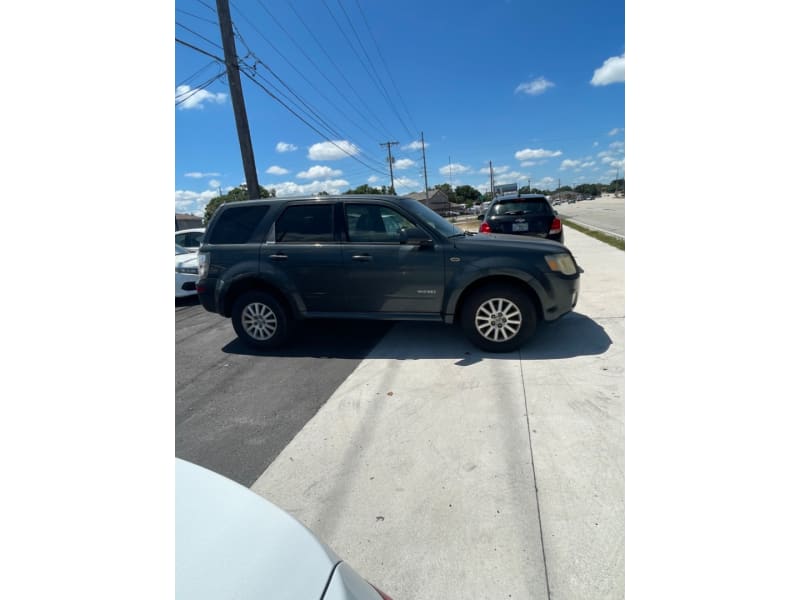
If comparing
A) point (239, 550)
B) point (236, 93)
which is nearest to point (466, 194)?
point (236, 93)

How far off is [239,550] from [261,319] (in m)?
3.99

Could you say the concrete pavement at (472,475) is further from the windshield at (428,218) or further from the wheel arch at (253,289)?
the windshield at (428,218)

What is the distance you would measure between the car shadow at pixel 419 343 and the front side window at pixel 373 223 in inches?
47.0

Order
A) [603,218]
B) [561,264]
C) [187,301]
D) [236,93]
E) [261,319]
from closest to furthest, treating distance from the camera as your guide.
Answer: [561,264] → [261,319] → [187,301] → [236,93] → [603,218]

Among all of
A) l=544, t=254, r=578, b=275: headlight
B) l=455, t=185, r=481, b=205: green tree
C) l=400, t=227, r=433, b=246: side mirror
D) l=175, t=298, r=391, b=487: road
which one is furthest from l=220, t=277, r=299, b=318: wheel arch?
l=455, t=185, r=481, b=205: green tree

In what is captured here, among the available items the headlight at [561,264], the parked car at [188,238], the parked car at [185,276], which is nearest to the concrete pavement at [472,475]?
the headlight at [561,264]

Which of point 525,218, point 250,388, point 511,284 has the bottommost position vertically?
point 250,388

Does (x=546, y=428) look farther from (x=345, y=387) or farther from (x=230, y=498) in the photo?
(x=230, y=498)

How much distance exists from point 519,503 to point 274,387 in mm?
2552

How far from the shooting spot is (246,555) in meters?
1.12

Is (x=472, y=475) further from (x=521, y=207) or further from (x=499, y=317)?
(x=521, y=207)

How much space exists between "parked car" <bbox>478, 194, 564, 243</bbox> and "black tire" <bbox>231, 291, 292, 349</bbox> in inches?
215

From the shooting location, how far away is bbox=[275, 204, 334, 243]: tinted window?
15.5ft
